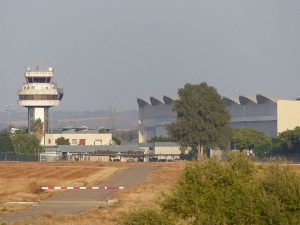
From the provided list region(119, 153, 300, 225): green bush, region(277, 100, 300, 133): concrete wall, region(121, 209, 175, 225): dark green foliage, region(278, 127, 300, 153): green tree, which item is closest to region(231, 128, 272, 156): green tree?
region(277, 100, 300, 133): concrete wall

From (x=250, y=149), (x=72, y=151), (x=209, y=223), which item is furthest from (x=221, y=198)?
(x=72, y=151)

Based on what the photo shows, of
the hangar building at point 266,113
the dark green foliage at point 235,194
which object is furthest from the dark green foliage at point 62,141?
the dark green foliage at point 235,194

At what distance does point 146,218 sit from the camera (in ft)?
66.4

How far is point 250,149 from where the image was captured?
15812 cm

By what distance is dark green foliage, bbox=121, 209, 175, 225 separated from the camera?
20.2m

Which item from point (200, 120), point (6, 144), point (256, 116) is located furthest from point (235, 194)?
point (256, 116)

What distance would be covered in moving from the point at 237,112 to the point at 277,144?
43.5m

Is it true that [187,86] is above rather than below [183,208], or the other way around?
above

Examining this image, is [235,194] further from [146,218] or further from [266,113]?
[266,113]

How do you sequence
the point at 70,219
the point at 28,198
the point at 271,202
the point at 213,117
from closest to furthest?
the point at 271,202, the point at 70,219, the point at 28,198, the point at 213,117

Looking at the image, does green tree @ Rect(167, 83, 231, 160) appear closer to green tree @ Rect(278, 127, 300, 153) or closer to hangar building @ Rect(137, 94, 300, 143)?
green tree @ Rect(278, 127, 300, 153)

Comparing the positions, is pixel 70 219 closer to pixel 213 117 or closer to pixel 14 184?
pixel 14 184

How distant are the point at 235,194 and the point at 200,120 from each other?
114239 mm

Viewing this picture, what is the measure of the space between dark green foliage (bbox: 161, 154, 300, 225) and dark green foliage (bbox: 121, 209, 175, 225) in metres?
0.91
